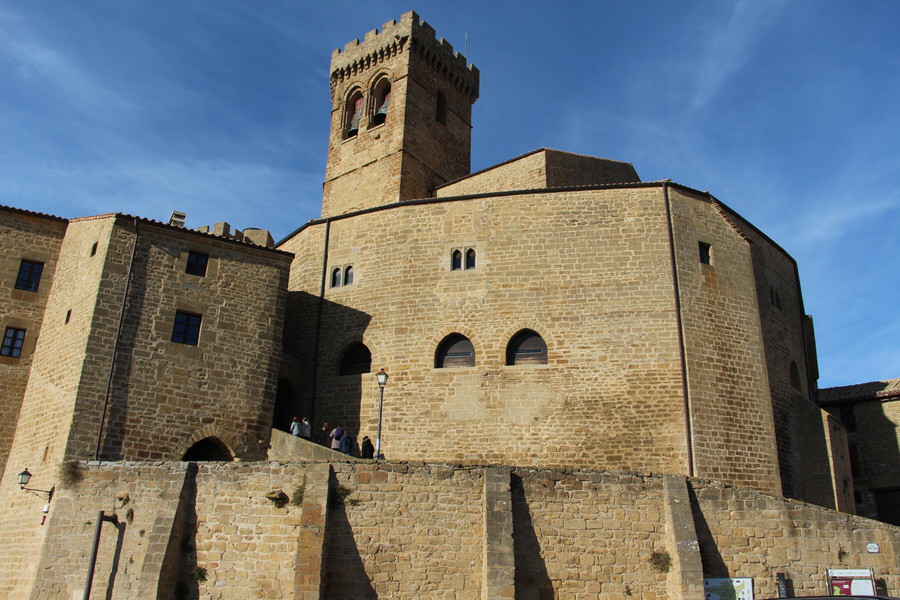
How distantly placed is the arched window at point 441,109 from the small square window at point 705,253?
618 inches

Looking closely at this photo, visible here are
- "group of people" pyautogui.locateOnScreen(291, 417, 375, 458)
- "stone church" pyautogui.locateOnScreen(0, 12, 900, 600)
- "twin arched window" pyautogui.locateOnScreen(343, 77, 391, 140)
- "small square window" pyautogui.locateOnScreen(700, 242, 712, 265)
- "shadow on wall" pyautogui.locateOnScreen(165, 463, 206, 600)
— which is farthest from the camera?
"twin arched window" pyautogui.locateOnScreen(343, 77, 391, 140)

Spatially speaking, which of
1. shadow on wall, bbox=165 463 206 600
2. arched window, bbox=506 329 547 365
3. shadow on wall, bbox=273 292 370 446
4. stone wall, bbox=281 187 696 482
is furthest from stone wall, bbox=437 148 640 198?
shadow on wall, bbox=165 463 206 600

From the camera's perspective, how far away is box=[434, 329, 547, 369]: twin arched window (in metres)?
20.6

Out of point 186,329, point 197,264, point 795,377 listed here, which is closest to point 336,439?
point 186,329

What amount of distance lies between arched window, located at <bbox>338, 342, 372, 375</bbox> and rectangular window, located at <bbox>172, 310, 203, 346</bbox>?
4.61m

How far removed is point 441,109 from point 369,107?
3365 millimetres

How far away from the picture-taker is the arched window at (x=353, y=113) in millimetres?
33338

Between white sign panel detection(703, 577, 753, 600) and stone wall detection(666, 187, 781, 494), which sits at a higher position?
stone wall detection(666, 187, 781, 494)

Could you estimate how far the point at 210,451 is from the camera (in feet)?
61.9

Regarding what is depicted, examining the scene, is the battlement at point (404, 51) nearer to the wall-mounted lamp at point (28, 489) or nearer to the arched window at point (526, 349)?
the arched window at point (526, 349)

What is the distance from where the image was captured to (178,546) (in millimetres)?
15062

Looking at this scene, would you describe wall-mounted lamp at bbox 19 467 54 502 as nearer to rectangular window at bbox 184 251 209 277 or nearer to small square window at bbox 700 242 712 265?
rectangular window at bbox 184 251 209 277

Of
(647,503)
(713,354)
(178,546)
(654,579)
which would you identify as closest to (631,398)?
(713,354)

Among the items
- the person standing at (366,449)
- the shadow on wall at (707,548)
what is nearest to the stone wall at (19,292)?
the person standing at (366,449)
